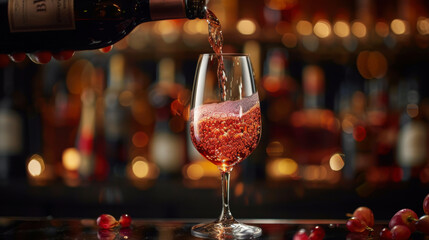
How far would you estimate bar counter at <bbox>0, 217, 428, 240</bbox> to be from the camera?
2.15ft

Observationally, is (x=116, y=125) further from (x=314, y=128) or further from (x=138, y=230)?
(x=138, y=230)

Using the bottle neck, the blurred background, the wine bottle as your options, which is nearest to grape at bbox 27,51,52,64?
the wine bottle

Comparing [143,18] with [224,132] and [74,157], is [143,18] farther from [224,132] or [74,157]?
[74,157]

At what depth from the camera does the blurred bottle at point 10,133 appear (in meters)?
1.74

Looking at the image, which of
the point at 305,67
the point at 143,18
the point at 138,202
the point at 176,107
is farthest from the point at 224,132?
the point at 305,67

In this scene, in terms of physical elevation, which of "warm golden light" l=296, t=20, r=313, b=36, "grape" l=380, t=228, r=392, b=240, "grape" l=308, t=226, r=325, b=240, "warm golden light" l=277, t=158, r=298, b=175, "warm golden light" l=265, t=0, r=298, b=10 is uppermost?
"warm golden light" l=265, t=0, r=298, b=10

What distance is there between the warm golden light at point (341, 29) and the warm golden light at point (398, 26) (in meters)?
0.14

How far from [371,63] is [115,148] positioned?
90 cm

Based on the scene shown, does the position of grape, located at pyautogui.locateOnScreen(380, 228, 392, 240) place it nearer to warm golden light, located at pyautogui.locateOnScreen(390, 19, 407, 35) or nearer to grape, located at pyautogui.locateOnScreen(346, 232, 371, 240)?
grape, located at pyautogui.locateOnScreen(346, 232, 371, 240)

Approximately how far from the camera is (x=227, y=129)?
0.73 meters

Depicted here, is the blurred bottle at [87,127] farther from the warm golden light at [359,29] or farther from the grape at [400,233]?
the grape at [400,233]

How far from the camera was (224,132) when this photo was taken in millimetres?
726

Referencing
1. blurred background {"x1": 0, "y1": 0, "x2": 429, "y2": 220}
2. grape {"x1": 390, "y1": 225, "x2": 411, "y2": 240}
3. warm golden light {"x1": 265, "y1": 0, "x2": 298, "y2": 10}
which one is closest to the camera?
grape {"x1": 390, "y1": 225, "x2": 411, "y2": 240}

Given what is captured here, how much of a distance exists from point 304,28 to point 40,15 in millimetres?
1166
